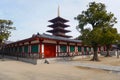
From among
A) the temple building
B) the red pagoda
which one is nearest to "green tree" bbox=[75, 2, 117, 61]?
the temple building

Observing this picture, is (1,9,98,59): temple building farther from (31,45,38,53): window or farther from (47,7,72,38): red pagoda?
(47,7,72,38): red pagoda

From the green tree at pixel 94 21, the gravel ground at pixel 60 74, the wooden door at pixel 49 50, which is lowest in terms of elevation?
the gravel ground at pixel 60 74

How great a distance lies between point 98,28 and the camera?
1964 centimetres

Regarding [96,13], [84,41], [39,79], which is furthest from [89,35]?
[39,79]

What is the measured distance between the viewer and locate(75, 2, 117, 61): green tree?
19.8 meters

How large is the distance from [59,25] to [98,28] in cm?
2071

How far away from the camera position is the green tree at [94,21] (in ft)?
65.0

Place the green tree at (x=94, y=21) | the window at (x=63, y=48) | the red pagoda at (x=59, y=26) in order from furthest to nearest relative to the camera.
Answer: the red pagoda at (x=59, y=26), the window at (x=63, y=48), the green tree at (x=94, y=21)

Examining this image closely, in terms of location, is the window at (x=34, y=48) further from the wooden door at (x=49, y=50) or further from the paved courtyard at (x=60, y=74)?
the paved courtyard at (x=60, y=74)

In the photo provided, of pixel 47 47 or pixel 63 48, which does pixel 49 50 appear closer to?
pixel 47 47

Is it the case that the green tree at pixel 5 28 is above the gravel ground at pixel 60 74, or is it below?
above

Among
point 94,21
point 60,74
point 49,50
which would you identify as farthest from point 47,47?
point 60,74

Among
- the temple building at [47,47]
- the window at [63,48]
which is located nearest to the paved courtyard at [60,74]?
the temple building at [47,47]

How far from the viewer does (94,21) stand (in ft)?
67.5
